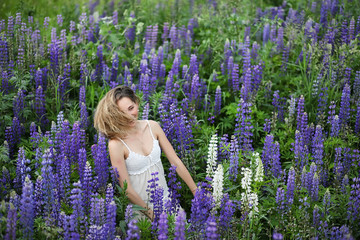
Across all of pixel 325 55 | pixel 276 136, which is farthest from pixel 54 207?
pixel 325 55

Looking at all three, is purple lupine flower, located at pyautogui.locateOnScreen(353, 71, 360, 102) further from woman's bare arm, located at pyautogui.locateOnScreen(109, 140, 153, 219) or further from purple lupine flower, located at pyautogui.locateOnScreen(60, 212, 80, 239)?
purple lupine flower, located at pyautogui.locateOnScreen(60, 212, 80, 239)

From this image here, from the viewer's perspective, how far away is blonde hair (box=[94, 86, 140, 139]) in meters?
4.25

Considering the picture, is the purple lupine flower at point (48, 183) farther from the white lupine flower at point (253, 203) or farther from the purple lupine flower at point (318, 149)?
the purple lupine flower at point (318, 149)

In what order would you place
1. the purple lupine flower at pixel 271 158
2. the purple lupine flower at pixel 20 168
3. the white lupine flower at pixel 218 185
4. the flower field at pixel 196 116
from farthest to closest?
the purple lupine flower at pixel 271 158, the purple lupine flower at pixel 20 168, the white lupine flower at pixel 218 185, the flower field at pixel 196 116

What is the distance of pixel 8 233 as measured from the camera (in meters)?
3.01

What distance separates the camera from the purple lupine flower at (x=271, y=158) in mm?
4484

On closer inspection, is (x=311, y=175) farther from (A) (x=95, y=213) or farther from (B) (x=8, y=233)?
(B) (x=8, y=233)

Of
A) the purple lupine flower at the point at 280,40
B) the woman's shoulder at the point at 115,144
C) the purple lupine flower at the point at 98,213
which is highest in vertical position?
the purple lupine flower at the point at 280,40

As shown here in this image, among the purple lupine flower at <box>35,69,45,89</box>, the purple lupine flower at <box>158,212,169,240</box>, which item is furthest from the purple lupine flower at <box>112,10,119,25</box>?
the purple lupine flower at <box>158,212,169,240</box>

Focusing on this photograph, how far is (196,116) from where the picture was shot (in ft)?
18.1

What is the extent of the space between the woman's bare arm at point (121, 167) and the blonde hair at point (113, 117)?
0.36 feet

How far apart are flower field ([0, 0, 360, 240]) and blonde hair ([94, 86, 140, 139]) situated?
0.20 m

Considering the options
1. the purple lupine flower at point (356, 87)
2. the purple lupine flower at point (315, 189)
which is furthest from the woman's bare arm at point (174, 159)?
the purple lupine flower at point (356, 87)

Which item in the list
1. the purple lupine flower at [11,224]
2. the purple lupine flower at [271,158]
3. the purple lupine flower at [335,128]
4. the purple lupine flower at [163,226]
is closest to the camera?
the purple lupine flower at [163,226]
